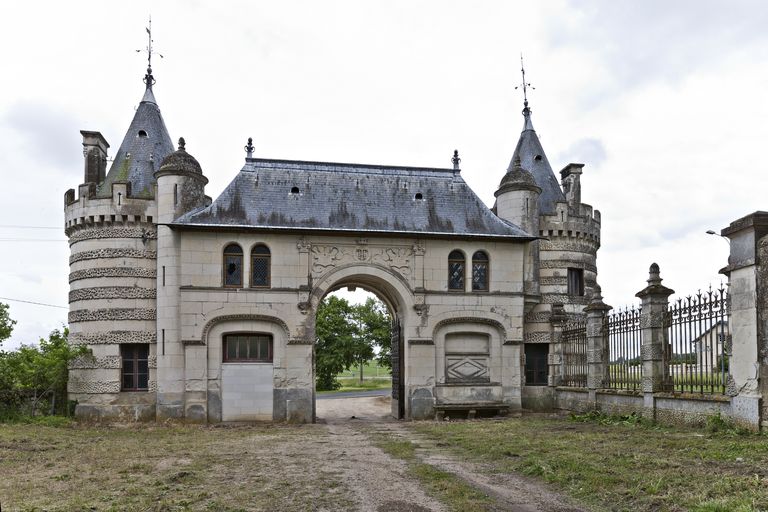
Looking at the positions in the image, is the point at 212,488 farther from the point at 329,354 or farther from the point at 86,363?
the point at 329,354

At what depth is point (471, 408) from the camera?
22.1 m

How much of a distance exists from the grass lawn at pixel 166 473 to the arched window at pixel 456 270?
771 centimetres

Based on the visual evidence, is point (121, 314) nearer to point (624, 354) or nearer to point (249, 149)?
point (249, 149)

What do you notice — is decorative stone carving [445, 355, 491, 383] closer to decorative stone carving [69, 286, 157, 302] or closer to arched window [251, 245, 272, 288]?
arched window [251, 245, 272, 288]

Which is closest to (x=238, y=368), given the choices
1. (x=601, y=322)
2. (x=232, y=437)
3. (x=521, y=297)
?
(x=232, y=437)

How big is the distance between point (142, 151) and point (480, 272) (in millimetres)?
12395

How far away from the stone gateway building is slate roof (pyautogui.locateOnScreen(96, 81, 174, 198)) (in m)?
0.07

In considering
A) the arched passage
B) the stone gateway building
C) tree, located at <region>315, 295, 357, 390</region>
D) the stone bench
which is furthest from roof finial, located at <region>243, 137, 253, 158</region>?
tree, located at <region>315, 295, 357, 390</region>

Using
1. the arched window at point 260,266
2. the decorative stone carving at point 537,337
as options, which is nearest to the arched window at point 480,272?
the decorative stone carving at point 537,337

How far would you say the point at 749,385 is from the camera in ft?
41.2

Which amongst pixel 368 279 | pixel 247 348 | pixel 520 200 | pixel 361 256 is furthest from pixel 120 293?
pixel 520 200

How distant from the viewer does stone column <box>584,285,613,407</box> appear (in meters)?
19.5

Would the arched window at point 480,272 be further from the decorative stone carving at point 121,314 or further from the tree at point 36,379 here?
the tree at point 36,379

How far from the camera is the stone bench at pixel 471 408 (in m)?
22.0
